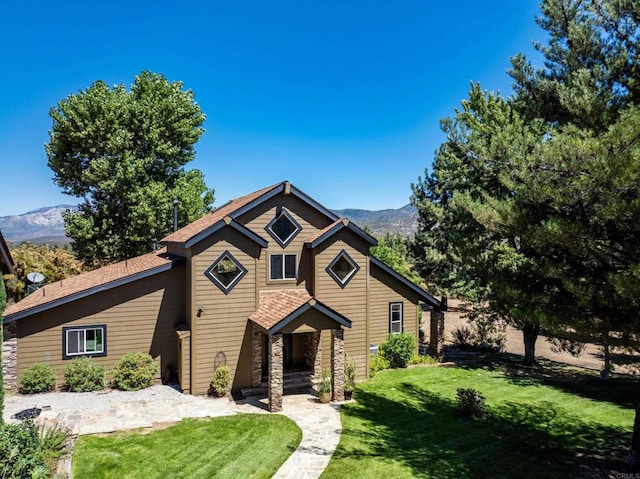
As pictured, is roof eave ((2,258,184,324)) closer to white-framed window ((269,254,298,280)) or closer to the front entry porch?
white-framed window ((269,254,298,280))

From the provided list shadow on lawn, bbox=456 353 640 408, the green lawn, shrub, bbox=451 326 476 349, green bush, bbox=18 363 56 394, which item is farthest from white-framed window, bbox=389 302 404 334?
green bush, bbox=18 363 56 394

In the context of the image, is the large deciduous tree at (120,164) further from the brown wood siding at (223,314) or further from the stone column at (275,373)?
the stone column at (275,373)

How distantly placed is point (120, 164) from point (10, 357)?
14.7 m

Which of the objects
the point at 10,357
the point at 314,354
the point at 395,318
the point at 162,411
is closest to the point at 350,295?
the point at 314,354

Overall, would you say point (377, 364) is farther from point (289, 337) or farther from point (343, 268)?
point (343, 268)

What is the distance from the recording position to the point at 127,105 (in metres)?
26.5

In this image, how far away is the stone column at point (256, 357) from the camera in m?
16.1

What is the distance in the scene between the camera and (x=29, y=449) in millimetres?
9367

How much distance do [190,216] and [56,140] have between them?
31.1ft

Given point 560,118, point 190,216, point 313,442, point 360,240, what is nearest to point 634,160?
point 560,118

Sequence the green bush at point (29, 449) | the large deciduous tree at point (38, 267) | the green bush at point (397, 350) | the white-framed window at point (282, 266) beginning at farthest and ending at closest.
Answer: the large deciduous tree at point (38, 267) → the green bush at point (397, 350) → the white-framed window at point (282, 266) → the green bush at point (29, 449)

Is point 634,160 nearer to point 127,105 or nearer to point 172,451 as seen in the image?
point 172,451

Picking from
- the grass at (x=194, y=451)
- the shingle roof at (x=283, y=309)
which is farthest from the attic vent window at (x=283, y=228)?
the grass at (x=194, y=451)

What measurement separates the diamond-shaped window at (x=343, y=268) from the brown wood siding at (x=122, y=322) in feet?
20.9
